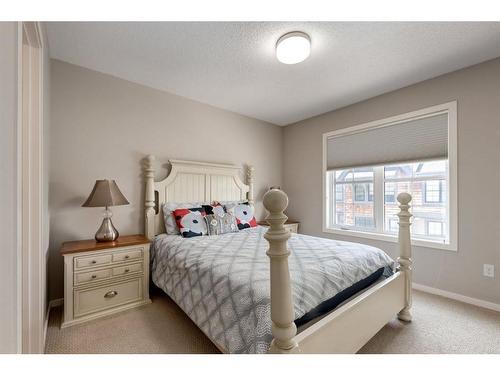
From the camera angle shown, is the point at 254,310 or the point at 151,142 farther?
the point at 151,142

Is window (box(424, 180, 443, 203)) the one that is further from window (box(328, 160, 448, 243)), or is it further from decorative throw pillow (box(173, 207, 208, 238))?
decorative throw pillow (box(173, 207, 208, 238))

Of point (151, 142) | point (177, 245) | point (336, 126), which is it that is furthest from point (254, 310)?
point (336, 126)

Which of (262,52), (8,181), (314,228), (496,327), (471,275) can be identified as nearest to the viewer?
(8,181)

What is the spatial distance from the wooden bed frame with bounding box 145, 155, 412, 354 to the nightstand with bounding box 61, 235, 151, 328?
17.7 inches

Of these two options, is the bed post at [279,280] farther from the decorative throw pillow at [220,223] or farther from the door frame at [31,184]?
the decorative throw pillow at [220,223]

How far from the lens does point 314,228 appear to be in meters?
3.67

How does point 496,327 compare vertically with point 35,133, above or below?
Result: below

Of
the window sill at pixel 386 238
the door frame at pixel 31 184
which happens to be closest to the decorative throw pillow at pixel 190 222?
the door frame at pixel 31 184

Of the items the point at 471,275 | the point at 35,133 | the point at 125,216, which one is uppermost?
the point at 35,133

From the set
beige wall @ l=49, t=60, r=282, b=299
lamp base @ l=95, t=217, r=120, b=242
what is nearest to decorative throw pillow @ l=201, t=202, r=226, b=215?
beige wall @ l=49, t=60, r=282, b=299

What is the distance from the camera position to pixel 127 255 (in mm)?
2127

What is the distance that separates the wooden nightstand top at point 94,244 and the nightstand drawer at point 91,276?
0.21 metres

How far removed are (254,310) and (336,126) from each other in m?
3.01
